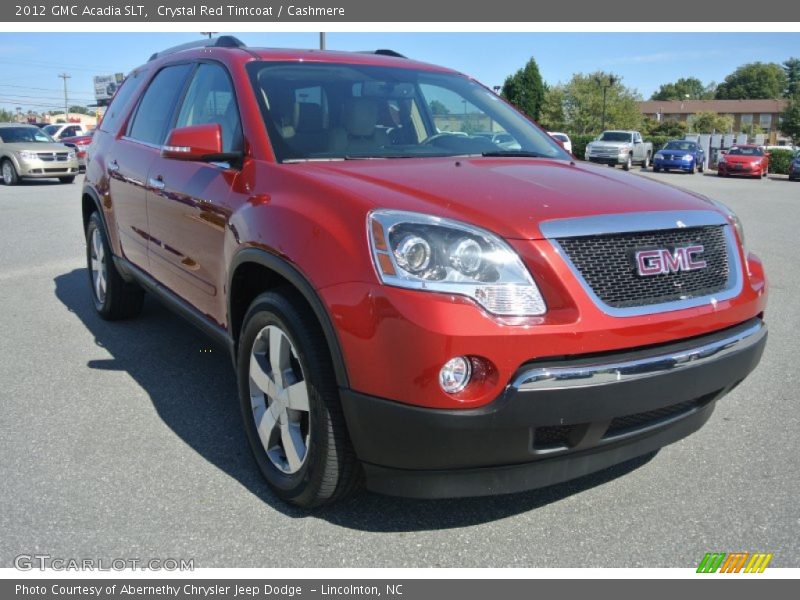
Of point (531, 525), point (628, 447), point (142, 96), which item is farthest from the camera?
point (142, 96)

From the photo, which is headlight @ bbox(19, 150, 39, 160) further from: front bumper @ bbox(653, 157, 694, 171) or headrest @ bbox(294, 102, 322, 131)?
front bumper @ bbox(653, 157, 694, 171)

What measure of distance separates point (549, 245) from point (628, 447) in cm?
83

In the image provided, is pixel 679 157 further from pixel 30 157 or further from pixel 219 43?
pixel 219 43

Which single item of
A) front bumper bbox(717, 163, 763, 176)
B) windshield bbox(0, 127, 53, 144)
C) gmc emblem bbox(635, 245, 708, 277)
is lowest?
gmc emblem bbox(635, 245, 708, 277)

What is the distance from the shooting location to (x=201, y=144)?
3.19 meters

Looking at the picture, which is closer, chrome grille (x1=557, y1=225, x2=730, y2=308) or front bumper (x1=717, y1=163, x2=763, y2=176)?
chrome grille (x1=557, y1=225, x2=730, y2=308)

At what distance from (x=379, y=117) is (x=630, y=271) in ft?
5.44

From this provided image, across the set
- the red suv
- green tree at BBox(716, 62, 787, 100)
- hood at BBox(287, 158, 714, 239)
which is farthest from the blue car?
green tree at BBox(716, 62, 787, 100)

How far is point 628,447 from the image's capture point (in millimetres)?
2641

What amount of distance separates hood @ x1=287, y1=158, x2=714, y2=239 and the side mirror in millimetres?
393

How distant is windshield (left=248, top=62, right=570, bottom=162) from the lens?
335 cm

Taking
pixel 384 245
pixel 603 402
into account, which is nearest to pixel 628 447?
pixel 603 402

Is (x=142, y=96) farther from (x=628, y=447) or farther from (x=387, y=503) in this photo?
(x=628, y=447)

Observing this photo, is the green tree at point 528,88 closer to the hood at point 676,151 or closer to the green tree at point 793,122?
the green tree at point 793,122
